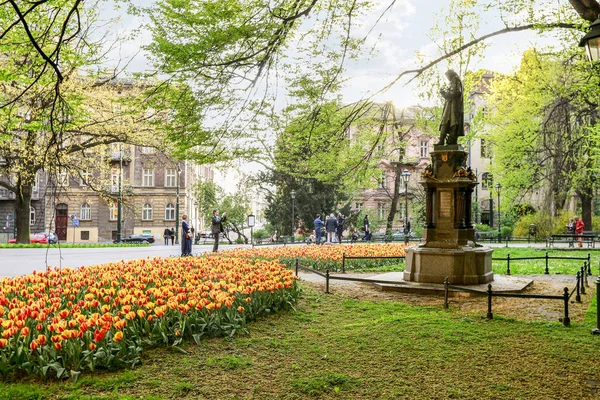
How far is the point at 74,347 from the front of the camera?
5.70m

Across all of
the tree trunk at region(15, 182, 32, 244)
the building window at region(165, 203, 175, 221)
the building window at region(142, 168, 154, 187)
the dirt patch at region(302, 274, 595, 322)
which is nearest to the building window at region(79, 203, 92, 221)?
the building window at region(142, 168, 154, 187)

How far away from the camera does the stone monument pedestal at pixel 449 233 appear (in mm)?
11609

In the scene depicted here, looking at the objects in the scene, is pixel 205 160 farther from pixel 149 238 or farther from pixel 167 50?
pixel 149 238

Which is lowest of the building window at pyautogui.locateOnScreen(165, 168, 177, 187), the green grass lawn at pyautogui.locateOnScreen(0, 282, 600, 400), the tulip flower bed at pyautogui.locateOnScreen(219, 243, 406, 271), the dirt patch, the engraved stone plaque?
the green grass lawn at pyautogui.locateOnScreen(0, 282, 600, 400)

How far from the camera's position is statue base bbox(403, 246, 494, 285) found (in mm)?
11555

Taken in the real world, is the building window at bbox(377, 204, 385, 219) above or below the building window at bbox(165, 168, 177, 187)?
below

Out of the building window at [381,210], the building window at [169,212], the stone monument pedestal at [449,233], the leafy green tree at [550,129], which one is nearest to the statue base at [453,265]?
the stone monument pedestal at [449,233]

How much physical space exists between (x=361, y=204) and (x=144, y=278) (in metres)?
48.3

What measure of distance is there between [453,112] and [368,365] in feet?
25.2

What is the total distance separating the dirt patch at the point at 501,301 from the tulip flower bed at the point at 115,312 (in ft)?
6.45

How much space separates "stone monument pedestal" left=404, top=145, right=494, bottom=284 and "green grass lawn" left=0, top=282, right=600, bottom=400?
10.2 ft

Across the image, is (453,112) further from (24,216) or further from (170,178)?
(170,178)

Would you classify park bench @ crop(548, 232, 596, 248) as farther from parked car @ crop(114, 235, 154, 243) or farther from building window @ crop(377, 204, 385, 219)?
parked car @ crop(114, 235, 154, 243)

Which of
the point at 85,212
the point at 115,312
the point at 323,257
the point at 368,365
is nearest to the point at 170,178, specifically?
the point at 85,212
